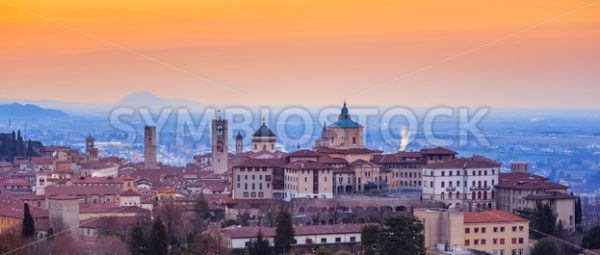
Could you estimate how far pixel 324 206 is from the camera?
41875mm

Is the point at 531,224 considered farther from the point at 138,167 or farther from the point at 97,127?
the point at 97,127

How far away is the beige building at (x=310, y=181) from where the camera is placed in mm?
43094

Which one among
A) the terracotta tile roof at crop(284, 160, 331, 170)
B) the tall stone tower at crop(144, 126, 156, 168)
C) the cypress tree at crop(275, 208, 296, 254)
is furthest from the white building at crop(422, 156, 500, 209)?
the tall stone tower at crop(144, 126, 156, 168)

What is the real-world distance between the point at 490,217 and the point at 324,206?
636cm

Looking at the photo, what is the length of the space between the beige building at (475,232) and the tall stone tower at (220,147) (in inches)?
1126

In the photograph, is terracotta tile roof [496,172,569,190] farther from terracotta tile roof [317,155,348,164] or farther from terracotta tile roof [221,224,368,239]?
terracotta tile roof [221,224,368,239]

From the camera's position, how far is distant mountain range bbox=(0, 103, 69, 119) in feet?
394

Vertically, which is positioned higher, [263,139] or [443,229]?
[263,139]

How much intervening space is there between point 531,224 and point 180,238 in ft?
32.4

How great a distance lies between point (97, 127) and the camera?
336 ft

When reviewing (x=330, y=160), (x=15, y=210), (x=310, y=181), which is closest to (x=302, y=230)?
(x=310, y=181)

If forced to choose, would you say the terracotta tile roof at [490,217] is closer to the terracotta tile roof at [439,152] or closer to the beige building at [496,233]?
the beige building at [496,233]

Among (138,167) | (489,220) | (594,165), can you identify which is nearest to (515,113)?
(594,165)

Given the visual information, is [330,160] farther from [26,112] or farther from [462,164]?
[26,112]
